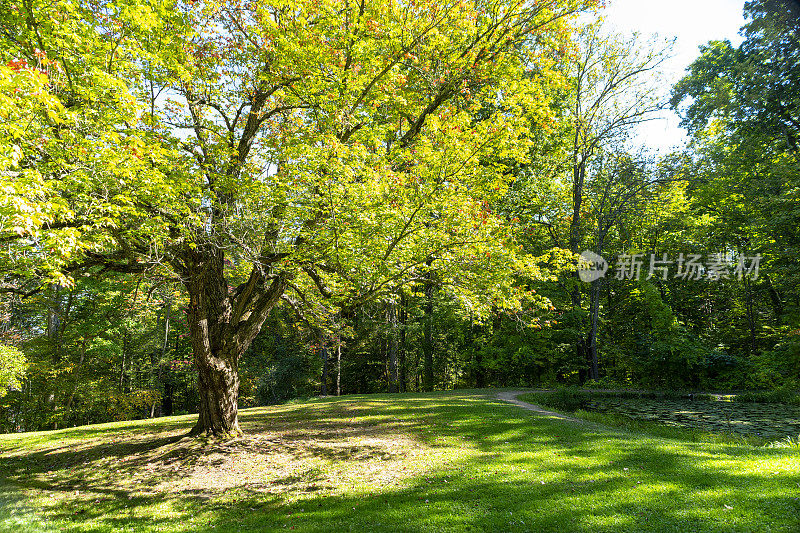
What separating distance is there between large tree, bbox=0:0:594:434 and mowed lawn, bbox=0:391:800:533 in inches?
79.2

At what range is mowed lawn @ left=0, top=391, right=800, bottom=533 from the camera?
521 cm

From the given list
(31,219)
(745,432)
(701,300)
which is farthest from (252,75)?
(701,300)

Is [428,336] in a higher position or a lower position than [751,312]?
lower

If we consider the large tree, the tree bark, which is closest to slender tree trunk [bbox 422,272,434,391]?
the large tree

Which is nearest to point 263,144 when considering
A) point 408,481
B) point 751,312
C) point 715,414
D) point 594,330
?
point 408,481

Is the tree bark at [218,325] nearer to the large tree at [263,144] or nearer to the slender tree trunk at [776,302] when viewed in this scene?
the large tree at [263,144]

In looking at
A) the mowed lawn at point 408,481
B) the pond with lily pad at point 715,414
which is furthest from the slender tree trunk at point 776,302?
the mowed lawn at point 408,481

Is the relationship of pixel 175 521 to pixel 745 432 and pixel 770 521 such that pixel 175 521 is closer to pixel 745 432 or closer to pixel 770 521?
pixel 770 521

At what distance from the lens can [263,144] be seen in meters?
9.15

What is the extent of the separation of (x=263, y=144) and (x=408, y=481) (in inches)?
293

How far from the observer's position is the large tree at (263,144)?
6.16m

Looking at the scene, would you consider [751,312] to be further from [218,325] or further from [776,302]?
[218,325]

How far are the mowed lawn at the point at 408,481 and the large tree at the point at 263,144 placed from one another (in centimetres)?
201

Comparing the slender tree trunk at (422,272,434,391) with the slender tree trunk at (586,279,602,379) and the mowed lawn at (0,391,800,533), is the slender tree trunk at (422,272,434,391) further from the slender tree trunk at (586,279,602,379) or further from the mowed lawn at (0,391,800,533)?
the mowed lawn at (0,391,800,533)
